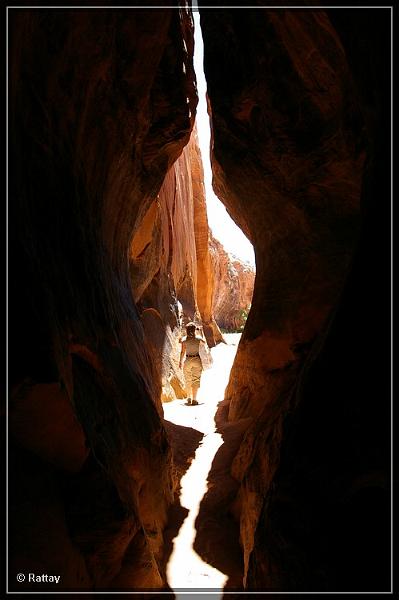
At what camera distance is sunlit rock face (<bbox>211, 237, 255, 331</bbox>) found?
1591 inches

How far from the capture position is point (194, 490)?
654 centimetres

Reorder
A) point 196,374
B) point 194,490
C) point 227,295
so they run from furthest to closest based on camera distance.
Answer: point 227,295
point 196,374
point 194,490

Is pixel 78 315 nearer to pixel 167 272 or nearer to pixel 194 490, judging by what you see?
pixel 194 490

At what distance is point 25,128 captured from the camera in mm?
3057

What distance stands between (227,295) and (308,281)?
32.7 metres

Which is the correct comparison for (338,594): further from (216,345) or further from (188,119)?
(216,345)

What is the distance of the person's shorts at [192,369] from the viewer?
11.5m

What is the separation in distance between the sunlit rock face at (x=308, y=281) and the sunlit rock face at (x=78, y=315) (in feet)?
5.28

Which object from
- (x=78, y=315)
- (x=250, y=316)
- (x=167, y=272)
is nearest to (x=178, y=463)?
(x=250, y=316)

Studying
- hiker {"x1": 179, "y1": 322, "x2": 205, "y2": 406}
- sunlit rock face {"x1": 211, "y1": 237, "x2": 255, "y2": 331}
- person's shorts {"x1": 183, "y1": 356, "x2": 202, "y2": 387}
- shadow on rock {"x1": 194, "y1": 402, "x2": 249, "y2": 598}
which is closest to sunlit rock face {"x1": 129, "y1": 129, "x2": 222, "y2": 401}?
hiker {"x1": 179, "y1": 322, "x2": 205, "y2": 406}

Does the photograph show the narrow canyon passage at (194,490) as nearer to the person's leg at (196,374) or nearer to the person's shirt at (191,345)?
the person's leg at (196,374)

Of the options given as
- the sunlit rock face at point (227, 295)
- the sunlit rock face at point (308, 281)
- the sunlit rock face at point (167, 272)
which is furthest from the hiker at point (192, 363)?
the sunlit rock face at point (227, 295)

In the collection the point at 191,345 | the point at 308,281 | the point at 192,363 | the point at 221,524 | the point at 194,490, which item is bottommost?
the point at 194,490

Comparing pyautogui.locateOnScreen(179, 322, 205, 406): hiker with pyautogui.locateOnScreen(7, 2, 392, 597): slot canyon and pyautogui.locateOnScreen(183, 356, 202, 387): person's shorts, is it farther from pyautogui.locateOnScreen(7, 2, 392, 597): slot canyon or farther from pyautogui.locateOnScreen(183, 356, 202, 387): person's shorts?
pyautogui.locateOnScreen(7, 2, 392, 597): slot canyon
